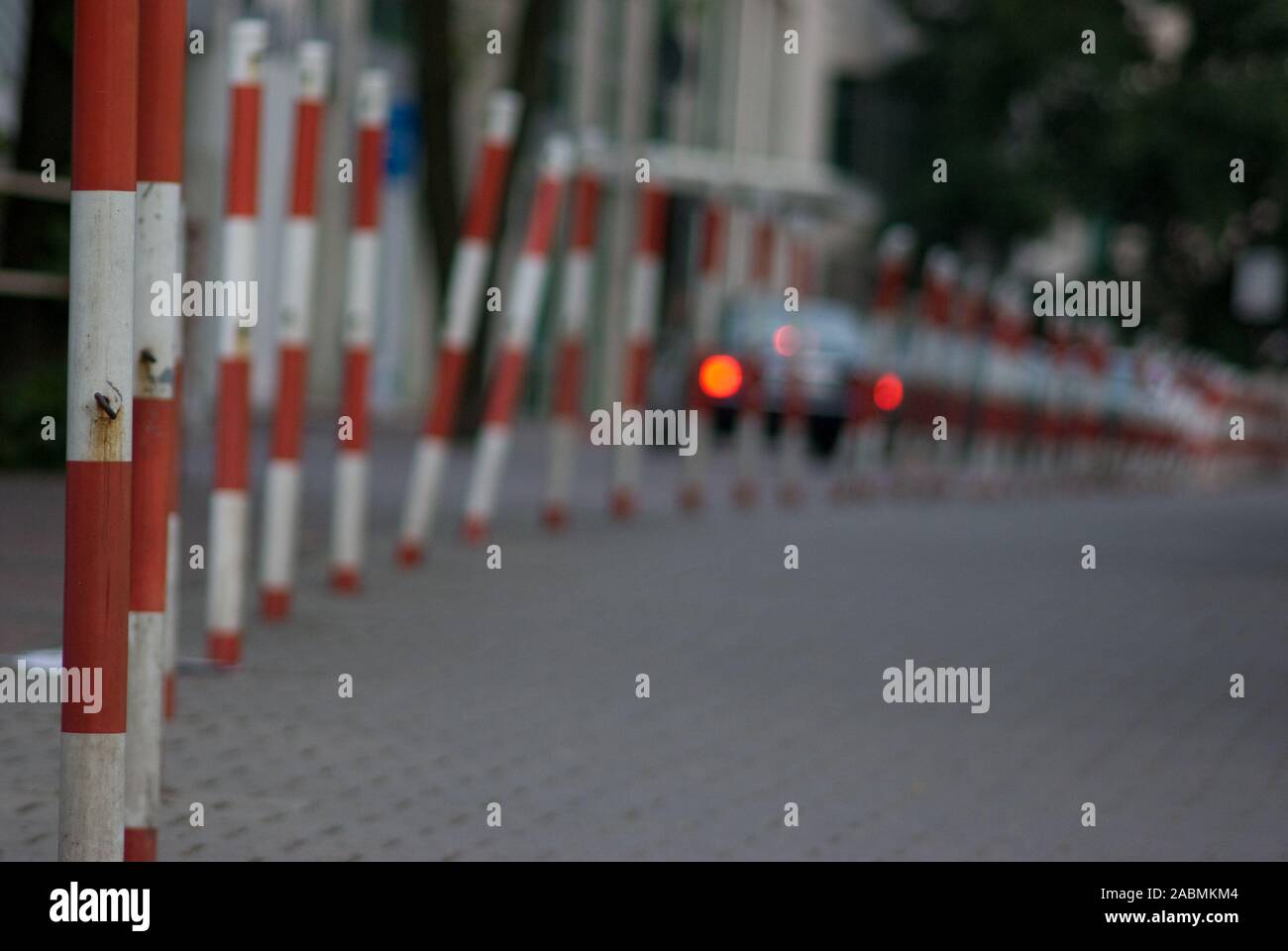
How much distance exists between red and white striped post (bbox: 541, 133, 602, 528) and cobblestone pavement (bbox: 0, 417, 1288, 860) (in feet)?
3.02

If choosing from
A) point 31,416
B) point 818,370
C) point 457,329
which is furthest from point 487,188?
point 818,370

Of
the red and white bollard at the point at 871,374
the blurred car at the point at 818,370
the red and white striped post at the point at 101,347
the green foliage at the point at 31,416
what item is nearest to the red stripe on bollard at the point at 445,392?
the green foliage at the point at 31,416

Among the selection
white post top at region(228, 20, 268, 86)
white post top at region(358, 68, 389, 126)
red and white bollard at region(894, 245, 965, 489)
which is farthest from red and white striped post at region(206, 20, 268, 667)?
red and white bollard at region(894, 245, 965, 489)

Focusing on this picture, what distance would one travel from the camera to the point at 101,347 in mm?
4789

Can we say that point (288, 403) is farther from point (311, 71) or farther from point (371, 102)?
point (371, 102)

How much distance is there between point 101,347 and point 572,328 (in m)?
11.4

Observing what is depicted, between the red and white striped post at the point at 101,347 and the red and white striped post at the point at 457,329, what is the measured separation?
8522 millimetres

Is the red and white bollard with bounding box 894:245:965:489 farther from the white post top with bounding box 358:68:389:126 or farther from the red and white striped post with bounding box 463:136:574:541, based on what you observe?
the white post top with bounding box 358:68:389:126

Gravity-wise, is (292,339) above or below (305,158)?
below

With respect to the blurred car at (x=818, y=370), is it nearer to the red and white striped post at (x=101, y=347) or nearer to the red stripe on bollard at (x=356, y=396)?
the red stripe on bollard at (x=356, y=396)

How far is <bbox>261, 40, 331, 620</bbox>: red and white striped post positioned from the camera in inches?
419

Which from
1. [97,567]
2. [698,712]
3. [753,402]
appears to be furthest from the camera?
[753,402]
